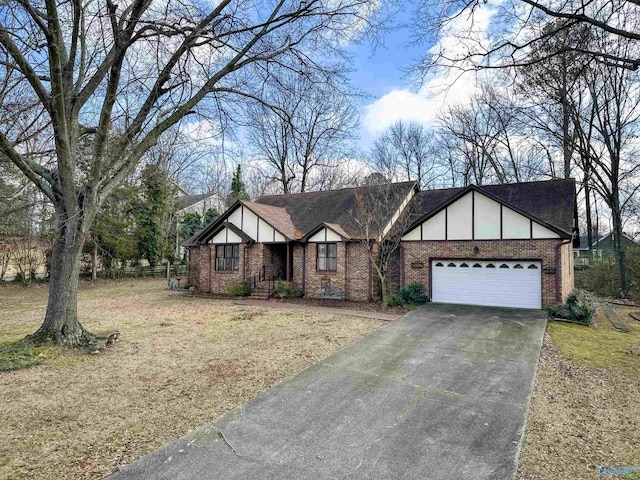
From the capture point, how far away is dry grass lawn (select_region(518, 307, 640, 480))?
4.05 metres

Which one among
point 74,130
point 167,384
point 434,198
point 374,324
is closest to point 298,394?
point 167,384

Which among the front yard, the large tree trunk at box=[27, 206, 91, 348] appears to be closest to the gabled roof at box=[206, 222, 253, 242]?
the front yard

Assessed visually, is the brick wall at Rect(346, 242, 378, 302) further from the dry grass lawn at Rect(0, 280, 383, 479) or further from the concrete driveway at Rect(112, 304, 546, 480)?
the concrete driveway at Rect(112, 304, 546, 480)

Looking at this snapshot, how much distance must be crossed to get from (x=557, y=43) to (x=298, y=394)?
9221mm

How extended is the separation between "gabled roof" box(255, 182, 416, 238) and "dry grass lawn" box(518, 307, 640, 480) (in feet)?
29.5

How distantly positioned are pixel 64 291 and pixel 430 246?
40.6 feet

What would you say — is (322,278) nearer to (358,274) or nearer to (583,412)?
(358,274)

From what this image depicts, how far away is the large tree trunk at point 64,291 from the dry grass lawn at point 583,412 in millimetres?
8987

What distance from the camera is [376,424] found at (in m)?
4.96

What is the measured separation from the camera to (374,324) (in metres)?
11.5

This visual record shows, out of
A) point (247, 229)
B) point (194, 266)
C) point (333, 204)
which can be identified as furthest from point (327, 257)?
point (194, 266)

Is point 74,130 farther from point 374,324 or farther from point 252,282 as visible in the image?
point 252,282

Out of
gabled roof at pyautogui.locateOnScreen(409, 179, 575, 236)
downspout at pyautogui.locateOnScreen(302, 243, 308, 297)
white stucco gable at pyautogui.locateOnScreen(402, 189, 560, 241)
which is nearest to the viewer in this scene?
white stucco gable at pyautogui.locateOnScreen(402, 189, 560, 241)

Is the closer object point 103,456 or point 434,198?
point 103,456
